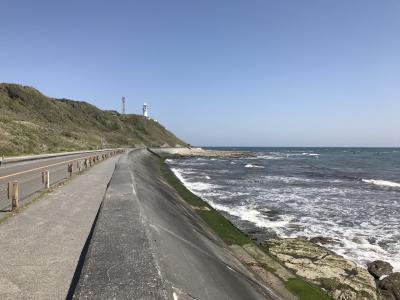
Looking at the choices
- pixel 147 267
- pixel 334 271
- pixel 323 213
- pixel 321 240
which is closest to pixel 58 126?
pixel 323 213

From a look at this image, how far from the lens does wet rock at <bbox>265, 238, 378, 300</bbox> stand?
12117mm

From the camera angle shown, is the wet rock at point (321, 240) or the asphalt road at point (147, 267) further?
the wet rock at point (321, 240)

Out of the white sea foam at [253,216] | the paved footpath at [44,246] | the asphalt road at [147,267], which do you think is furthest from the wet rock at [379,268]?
the paved footpath at [44,246]

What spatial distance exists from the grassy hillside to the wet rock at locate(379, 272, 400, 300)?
4540 centimetres

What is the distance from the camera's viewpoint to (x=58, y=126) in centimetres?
9619

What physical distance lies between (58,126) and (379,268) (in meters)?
93.3

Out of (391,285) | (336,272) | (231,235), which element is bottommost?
(391,285)

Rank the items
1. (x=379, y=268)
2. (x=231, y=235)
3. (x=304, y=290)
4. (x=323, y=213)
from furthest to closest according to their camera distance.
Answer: (x=323, y=213), (x=231, y=235), (x=379, y=268), (x=304, y=290)

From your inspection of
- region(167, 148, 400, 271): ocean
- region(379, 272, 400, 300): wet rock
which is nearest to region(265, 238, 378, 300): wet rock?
region(379, 272, 400, 300): wet rock

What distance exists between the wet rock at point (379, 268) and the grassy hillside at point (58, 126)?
4451 centimetres

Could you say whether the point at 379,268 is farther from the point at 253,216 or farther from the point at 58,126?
the point at 58,126

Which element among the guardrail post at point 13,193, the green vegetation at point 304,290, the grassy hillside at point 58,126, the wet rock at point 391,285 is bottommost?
the wet rock at point 391,285

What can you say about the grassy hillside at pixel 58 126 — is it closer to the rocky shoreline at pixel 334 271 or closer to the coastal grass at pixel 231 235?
the coastal grass at pixel 231 235

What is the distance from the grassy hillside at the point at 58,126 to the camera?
57594 mm
